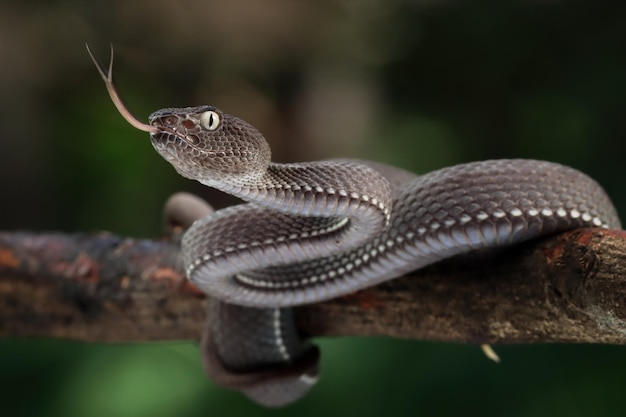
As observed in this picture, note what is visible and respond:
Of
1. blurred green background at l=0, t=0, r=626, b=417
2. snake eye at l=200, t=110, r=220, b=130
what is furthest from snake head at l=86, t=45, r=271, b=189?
blurred green background at l=0, t=0, r=626, b=417

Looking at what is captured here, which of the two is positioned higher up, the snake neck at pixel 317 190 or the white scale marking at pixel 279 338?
the snake neck at pixel 317 190

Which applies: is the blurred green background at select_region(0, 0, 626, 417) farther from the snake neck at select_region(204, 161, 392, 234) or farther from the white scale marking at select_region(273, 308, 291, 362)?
the snake neck at select_region(204, 161, 392, 234)

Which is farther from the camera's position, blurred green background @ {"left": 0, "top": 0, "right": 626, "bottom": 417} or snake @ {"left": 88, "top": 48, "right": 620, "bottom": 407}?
blurred green background @ {"left": 0, "top": 0, "right": 626, "bottom": 417}

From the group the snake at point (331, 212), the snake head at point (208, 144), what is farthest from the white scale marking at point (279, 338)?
the snake head at point (208, 144)

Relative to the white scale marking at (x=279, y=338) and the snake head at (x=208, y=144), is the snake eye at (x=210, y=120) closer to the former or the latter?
the snake head at (x=208, y=144)

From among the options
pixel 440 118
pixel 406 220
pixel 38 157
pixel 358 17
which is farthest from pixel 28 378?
pixel 358 17

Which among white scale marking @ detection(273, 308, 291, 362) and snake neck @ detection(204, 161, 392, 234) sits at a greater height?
snake neck @ detection(204, 161, 392, 234)

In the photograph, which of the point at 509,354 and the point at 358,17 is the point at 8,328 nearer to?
the point at 509,354
